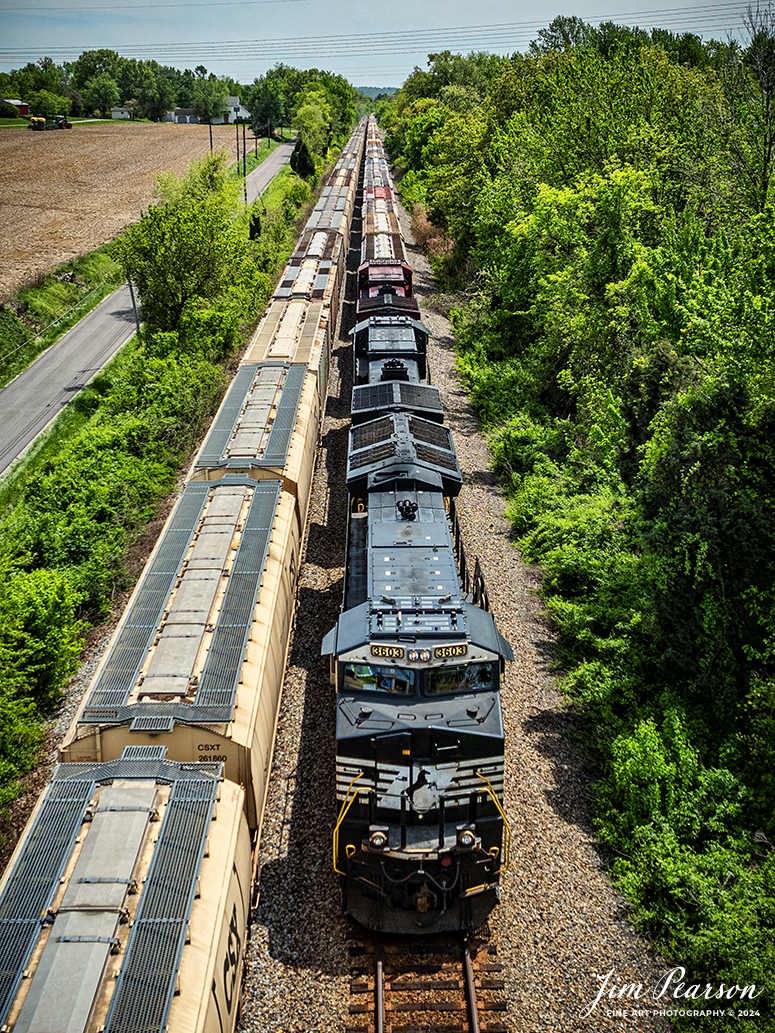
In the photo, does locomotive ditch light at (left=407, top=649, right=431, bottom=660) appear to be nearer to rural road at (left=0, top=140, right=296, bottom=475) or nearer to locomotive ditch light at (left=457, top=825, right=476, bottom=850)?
locomotive ditch light at (left=457, top=825, right=476, bottom=850)

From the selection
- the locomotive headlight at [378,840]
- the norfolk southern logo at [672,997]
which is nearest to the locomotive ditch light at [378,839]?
the locomotive headlight at [378,840]

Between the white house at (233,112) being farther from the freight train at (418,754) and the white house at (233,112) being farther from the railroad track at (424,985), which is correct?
the railroad track at (424,985)

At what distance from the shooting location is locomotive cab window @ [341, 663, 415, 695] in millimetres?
11648

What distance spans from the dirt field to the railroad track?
150 ft

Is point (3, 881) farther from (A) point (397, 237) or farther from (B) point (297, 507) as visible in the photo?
(A) point (397, 237)

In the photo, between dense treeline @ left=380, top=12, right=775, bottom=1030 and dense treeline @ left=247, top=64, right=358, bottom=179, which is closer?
dense treeline @ left=380, top=12, right=775, bottom=1030

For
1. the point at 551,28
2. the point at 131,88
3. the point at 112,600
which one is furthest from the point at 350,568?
the point at 131,88

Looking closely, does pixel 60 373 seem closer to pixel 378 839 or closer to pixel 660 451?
pixel 660 451

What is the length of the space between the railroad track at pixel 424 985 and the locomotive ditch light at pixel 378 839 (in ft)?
6.07

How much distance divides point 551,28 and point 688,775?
199 feet

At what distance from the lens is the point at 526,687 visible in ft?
56.2

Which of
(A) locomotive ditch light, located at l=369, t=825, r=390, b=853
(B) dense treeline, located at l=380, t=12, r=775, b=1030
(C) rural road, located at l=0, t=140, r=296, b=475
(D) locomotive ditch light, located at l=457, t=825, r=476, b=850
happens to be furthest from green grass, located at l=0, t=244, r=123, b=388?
(D) locomotive ditch light, located at l=457, t=825, r=476, b=850

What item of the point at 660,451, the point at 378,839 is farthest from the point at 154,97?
the point at 378,839

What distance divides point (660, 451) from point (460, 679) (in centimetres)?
907
